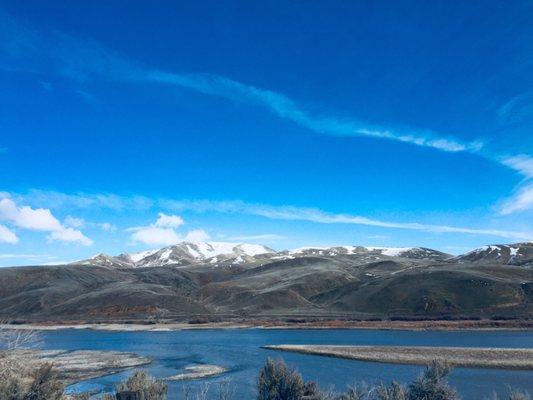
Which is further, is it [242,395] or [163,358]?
[163,358]

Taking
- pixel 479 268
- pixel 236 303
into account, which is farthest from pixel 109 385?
pixel 479 268

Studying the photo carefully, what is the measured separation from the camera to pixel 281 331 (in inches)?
3888

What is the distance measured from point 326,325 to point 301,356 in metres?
47.3

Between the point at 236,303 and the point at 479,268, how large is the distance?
69.3 metres

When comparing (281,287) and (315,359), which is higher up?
(281,287)

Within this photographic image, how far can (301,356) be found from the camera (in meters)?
59.3

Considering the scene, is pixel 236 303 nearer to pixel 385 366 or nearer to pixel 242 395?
pixel 385 366

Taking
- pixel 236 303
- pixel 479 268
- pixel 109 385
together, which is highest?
pixel 479 268

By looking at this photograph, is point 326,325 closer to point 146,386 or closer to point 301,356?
point 301,356

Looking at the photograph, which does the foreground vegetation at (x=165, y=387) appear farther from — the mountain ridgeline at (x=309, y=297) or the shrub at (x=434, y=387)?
the mountain ridgeline at (x=309, y=297)

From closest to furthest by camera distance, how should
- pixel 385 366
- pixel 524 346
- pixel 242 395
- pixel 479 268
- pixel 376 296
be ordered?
1. pixel 242 395
2. pixel 385 366
3. pixel 524 346
4. pixel 376 296
5. pixel 479 268

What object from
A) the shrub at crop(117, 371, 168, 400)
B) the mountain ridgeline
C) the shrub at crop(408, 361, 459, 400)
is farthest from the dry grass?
the mountain ridgeline

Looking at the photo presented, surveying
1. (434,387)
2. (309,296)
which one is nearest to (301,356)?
(434,387)

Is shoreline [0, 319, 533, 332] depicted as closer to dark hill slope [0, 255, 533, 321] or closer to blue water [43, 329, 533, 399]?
blue water [43, 329, 533, 399]
